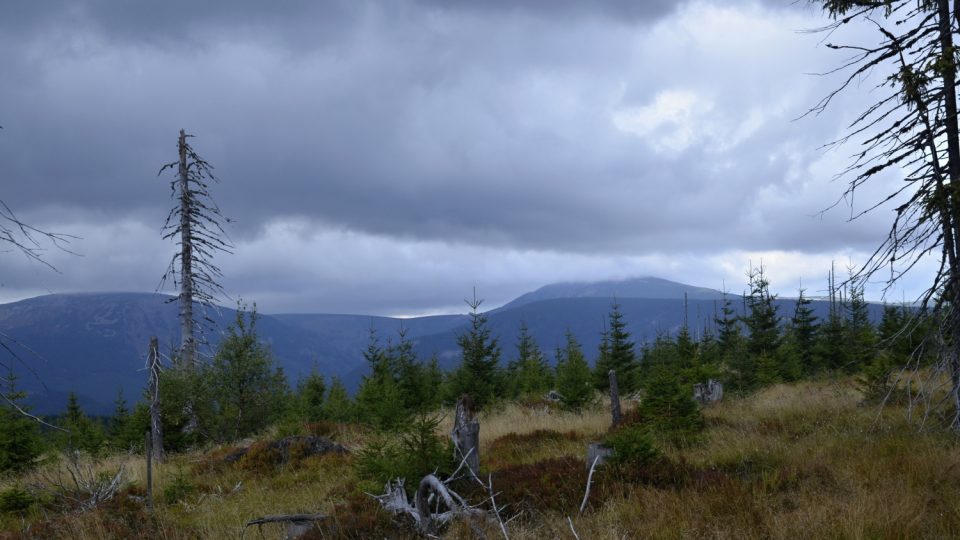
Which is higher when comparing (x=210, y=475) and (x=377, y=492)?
(x=377, y=492)

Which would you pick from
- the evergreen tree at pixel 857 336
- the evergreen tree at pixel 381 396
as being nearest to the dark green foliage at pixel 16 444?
the evergreen tree at pixel 381 396

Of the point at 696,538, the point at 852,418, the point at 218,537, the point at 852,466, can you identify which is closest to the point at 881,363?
the point at 852,418

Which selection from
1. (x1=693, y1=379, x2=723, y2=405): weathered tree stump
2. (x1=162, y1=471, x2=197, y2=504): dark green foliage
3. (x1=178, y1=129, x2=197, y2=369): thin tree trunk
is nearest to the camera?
(x1=162, y1=471, x2=197, y2=504): dark green foliage

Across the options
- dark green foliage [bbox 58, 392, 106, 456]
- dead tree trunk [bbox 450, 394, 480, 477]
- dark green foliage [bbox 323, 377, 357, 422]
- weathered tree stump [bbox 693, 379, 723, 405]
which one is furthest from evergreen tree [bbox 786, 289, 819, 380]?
dark green foliage [bbox 58, 392, 106, 456]

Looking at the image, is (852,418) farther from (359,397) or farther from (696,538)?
(359,397)

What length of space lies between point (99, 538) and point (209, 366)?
41.5ft

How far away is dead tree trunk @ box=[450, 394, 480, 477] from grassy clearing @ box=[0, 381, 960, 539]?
1.91 ft

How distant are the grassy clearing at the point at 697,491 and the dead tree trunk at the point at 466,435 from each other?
58 cm

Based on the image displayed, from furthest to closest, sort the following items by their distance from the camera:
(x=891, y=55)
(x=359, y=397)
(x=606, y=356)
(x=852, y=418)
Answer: (x=606, y=356), (x=359, y=397), (x=852, y=418), (x=891, y=55)

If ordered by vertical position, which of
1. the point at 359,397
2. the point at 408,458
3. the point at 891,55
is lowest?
the point at 359,397

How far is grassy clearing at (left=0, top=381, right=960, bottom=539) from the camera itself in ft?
18.1

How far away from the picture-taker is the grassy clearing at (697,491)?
5.52m

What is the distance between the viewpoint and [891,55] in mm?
8234

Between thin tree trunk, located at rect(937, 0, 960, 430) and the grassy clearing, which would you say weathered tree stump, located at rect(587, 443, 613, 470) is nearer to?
the grassy clearing
